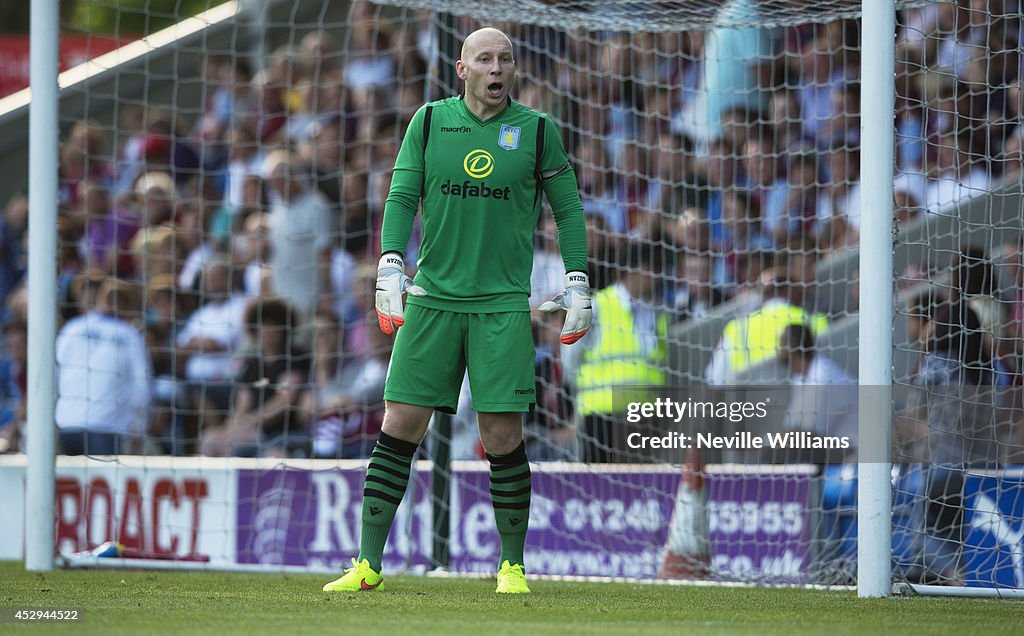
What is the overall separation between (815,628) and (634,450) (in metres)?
3.35

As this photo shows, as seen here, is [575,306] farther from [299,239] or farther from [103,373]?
[299,239]

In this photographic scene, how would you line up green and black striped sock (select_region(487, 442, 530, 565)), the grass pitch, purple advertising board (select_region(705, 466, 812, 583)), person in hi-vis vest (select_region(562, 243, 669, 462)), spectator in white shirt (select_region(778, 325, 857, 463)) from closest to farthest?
the grass pitch → green and black striped sock (select_region(487, 442, 530, 565)) → purple advertising board (select_region(705, 466, 812, 583)) → spectator in white shirt (select_region(778, 325, 857, 463)) → person in hi-vis vest (select_region(562, 243, 669, 462))

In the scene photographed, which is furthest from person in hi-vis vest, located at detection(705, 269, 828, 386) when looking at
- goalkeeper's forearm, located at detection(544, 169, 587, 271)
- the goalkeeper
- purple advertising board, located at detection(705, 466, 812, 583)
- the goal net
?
the goalkeeper

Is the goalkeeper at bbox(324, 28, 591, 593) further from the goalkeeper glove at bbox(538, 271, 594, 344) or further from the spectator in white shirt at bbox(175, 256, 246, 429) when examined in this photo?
the spectator in white shirt at bbox(175, 256, 246, 429)

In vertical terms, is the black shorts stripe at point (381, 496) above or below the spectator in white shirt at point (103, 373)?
below

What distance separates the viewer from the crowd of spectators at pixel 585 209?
7566 mm

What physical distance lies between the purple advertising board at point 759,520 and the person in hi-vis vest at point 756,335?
2.25ft

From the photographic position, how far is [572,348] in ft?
26.0

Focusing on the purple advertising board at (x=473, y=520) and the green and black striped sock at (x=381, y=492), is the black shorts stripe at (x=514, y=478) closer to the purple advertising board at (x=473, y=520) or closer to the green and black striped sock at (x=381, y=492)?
the green and black striped sock at (x=381, y=492)

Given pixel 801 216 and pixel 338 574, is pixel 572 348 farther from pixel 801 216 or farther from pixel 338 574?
pixel 338 574

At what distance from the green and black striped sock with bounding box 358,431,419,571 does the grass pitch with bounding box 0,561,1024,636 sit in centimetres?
18

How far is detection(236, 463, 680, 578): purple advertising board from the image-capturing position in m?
7.08

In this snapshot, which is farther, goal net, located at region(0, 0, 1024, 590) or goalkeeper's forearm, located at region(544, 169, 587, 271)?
goal net, located at region(0, 0, 1024, 590)

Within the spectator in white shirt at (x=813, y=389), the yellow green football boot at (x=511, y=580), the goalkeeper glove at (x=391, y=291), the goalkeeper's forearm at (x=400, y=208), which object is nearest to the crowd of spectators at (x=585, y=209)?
the spectator in white shirt at (x=813, y=389)
